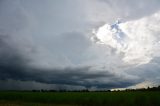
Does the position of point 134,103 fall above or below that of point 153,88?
below

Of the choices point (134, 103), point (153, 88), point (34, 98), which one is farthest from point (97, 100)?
point (153, 88)

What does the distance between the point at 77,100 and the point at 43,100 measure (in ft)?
51.6

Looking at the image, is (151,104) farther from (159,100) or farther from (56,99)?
(56,99)

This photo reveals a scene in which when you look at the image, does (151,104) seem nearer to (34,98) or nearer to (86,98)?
(86,98)

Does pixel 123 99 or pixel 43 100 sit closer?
pixel 123 99

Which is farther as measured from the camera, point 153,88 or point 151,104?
point 153,88

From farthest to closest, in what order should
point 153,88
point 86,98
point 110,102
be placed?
point 153,88
point 86,98
point 110,102

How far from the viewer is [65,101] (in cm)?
7969

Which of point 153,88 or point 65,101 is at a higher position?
point 153,88

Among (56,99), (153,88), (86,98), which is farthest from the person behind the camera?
(153,88)

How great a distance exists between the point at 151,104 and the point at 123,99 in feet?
21.9

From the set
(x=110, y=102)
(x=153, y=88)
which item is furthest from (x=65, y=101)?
(x=153, y=88)

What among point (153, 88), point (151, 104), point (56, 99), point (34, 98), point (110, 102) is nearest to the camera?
point (151, 104)

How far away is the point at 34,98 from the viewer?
96.1 meters
